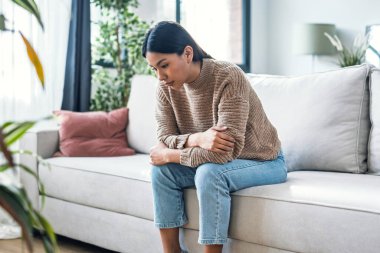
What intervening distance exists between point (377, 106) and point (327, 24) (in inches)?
127

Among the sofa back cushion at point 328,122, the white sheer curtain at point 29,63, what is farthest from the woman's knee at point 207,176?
the white sheer curtain at point 29,63

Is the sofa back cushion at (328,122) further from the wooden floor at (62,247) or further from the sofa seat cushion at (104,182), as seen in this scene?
the wooden floor at (62,247)

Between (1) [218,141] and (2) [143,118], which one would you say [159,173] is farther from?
(2) [143,118]

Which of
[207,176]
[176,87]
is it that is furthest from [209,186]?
[176,87]

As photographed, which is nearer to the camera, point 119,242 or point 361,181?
point 361,181

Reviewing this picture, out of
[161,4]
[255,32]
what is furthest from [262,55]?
[161,4]

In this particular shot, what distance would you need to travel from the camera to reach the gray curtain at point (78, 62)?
357cm

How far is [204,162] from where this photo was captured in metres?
1.93

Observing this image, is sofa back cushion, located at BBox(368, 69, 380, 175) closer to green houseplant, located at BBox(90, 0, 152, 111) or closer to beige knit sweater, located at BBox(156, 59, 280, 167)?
beige knit sweater, located at BBox(156, 59, 280, 167)

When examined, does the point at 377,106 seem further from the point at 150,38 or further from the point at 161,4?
the point at 161,4

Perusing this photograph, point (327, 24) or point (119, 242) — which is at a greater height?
point (327, 24)

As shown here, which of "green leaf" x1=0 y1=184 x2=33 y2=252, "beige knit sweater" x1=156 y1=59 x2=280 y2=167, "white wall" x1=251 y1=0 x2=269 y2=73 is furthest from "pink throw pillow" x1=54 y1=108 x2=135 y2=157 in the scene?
"white wall" x1=251 y1=0 x2=269 y2=73

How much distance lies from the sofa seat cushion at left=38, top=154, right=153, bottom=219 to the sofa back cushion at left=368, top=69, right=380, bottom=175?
0.88 metres

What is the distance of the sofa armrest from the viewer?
9.09 feet
